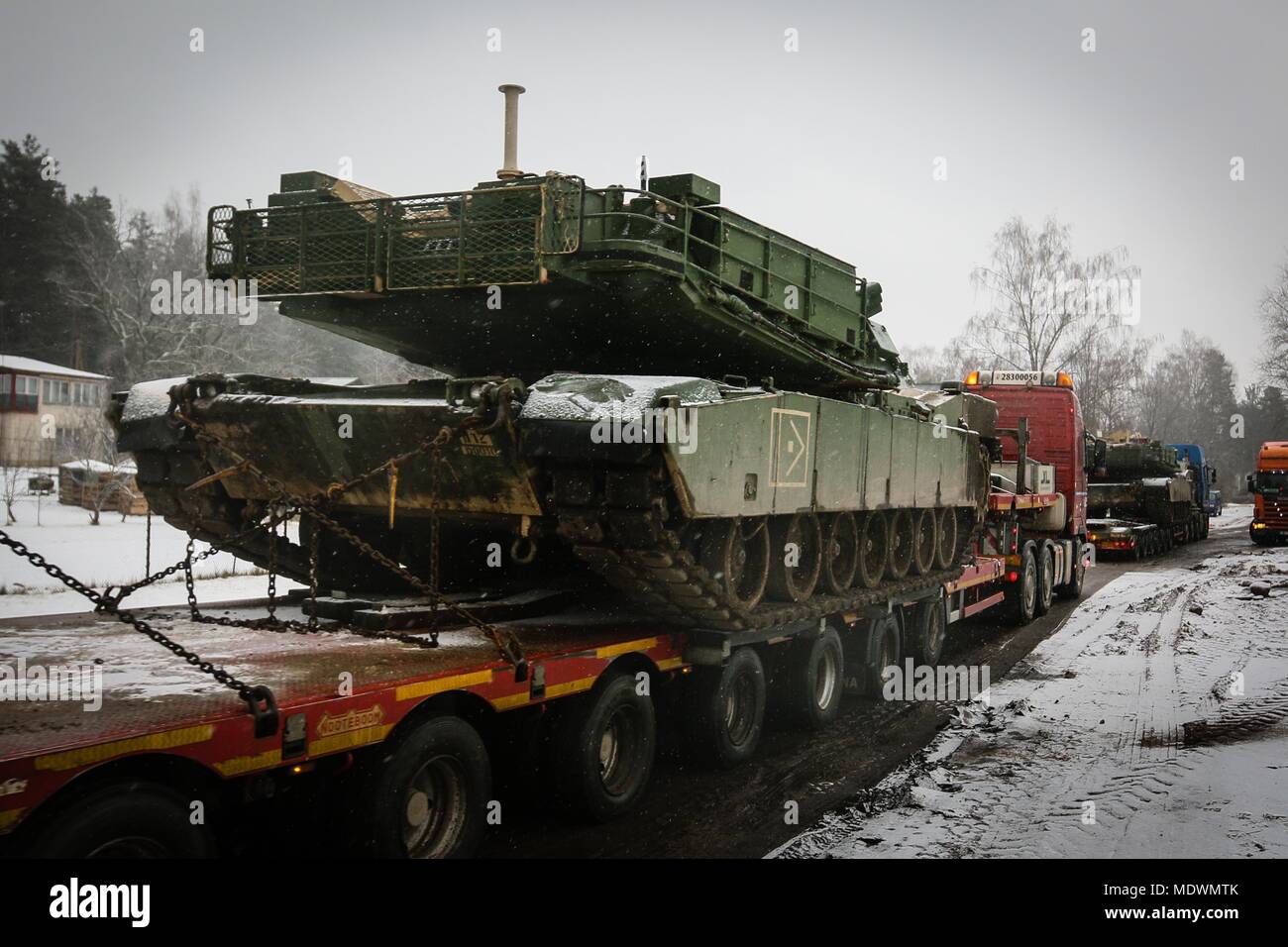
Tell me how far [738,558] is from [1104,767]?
306 centimetres

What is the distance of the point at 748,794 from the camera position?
7012mm

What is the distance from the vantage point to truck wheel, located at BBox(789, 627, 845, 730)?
344 inches

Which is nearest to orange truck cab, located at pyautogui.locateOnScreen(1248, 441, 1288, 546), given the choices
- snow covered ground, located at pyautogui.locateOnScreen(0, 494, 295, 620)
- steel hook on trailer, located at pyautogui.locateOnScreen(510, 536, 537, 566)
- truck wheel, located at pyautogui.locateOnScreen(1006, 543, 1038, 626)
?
truck wheel, located at pyautogui.locateOnScreen(1006, 543, 1038, 626)

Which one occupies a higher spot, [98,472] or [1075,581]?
[98,472]

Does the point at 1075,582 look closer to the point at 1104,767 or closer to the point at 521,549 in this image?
the point at 1104,767

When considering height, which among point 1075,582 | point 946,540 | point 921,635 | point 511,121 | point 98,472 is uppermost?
point 511,121

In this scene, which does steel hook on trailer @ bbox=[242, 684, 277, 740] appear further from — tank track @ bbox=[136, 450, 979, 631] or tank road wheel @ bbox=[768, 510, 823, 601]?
tank road wheel @ bbox=[768, 510, 823, 601]

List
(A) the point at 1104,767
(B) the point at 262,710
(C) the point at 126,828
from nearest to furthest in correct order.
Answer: (C) the point at 126,828 → (B) the point at 262,710 → (A) the point at 1104,767

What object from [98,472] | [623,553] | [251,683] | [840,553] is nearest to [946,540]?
[840,553]

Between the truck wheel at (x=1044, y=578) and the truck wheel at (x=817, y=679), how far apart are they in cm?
837

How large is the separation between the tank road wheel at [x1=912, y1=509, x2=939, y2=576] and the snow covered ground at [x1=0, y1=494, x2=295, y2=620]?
8038 millimetres

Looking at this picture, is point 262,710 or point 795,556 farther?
point 795,556
